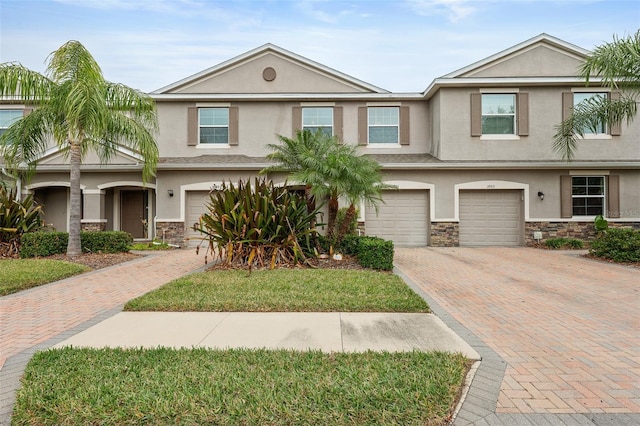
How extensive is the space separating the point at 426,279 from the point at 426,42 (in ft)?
30.3

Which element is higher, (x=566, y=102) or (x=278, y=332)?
(x=566, y=102)

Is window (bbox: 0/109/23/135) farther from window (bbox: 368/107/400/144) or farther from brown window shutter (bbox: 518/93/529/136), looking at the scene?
brown window shutter (bbox: 518/93/529/136)

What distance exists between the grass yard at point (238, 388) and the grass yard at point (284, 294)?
1760 millimetres

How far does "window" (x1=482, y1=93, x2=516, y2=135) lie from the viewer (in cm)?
1493

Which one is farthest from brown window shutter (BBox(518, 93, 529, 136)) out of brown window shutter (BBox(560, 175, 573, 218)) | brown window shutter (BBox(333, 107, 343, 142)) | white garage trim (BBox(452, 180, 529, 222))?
brown window shutter (BBox(333, 107, 343, 142))

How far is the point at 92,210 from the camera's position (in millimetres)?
15000

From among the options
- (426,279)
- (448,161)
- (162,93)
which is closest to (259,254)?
(426,279)

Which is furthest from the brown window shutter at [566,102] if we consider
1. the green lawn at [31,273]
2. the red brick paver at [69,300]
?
the green lawn at [31,273]

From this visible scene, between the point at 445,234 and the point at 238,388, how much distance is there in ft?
42.4

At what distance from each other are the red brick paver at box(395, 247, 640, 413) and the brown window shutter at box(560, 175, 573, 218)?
476 cm

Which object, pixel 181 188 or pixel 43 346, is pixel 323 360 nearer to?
pixel 43 346

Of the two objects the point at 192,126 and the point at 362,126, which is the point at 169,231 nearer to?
the point at 192,126

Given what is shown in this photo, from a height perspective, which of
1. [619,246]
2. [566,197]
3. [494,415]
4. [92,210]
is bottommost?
[494,415]

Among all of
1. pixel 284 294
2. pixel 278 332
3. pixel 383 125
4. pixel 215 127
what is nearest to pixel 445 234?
pixel 383 125
